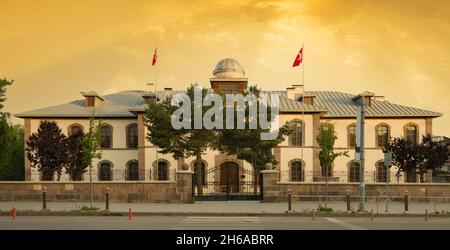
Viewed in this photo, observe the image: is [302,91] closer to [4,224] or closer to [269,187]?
[269,187]

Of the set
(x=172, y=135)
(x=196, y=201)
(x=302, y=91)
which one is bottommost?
(x=196, y=201)

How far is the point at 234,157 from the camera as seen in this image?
40938 mm

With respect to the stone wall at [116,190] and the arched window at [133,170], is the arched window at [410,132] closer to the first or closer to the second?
the arched window at [133,170]

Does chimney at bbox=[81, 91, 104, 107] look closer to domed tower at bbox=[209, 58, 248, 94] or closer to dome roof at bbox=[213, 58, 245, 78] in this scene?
domed tower at bbox=[209, 58, 248, 94]

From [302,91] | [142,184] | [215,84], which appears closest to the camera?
[142,184]

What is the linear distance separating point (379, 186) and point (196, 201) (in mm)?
10867

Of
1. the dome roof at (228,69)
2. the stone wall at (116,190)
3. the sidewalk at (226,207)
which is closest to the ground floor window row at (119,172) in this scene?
the dome roof at (228,69)

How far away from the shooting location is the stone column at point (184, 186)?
27125 millimetres

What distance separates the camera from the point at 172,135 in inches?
1293

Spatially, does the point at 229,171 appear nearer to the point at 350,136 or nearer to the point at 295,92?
the point at 295,92

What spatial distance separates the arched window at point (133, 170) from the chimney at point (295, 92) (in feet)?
51.2

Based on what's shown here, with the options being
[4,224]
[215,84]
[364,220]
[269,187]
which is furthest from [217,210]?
[215,84]

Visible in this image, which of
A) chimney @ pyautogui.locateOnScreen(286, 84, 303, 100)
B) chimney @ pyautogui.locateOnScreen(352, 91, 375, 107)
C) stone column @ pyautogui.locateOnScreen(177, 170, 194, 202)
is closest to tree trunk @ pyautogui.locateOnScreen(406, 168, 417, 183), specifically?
chimney @ pyautogui.locateOnScreen(352, 91, 375, 107)
